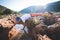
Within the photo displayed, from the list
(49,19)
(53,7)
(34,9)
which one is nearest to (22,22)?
(34,9)

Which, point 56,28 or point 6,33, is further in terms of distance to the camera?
point 6,33

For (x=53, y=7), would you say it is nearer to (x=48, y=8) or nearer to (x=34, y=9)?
(x=48, y=8)

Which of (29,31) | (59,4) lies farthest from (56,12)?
(29,31)

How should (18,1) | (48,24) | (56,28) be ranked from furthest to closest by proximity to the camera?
(18,1) < (48,24) < (56,28)

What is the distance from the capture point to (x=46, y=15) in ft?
20.4

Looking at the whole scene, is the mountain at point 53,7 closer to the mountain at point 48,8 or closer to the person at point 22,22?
the mountain at point 48,8

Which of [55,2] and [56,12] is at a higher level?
[55,2]

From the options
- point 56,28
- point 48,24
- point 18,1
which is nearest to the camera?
point 56,28

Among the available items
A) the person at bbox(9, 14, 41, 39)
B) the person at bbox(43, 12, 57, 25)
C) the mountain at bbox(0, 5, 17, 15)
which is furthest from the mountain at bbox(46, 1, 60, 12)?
the mountain at bbox(0, 5, 17, 15)

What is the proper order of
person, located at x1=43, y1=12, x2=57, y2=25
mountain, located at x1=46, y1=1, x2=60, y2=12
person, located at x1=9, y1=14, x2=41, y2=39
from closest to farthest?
person, located at x1=43, y1=12, x2=57, y2=25 → mountain, located at x1=46, y1=1, x2=60, y2=12 → person, located at x1=9, y1=14, x2=41, y2=39

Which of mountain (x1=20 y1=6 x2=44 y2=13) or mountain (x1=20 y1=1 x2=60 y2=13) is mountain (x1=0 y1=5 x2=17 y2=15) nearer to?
mountain (x1=20 y1=6 x2=44 y2=13)

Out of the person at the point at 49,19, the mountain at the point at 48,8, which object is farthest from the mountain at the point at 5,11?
the person at the point at 49,19

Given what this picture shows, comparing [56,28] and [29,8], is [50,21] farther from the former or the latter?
[29,8]

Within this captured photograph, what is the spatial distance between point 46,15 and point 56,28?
3.02 ft
